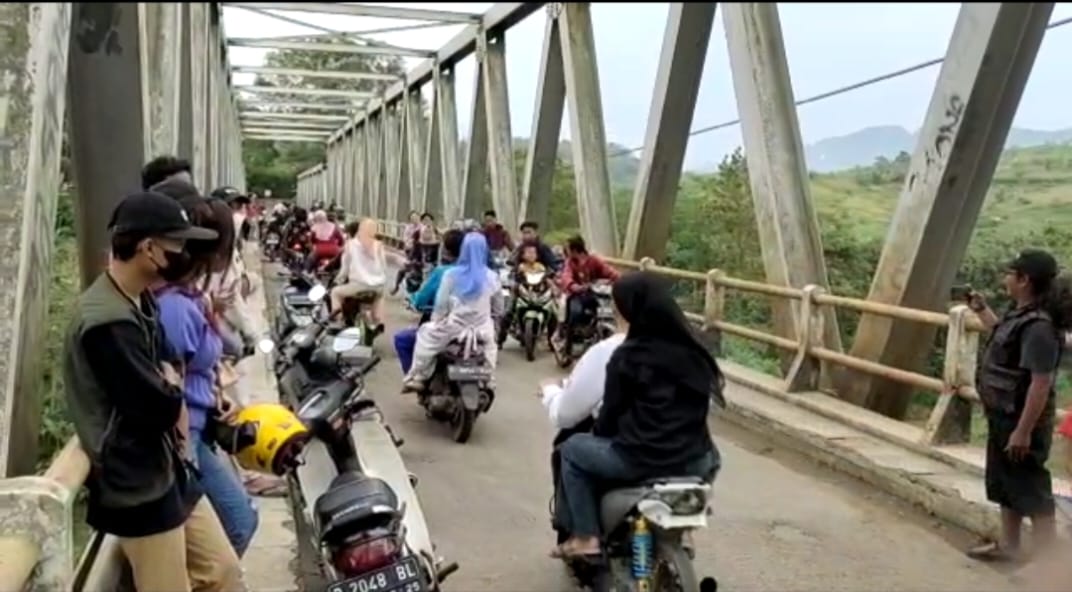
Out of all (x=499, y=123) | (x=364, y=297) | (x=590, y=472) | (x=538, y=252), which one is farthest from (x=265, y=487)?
(x=499, y=123)

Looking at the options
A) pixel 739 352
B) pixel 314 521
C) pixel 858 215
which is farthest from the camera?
pixel 739 352

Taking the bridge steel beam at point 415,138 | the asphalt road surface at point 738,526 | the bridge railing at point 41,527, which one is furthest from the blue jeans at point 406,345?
the bridge steel beam at point 415,138

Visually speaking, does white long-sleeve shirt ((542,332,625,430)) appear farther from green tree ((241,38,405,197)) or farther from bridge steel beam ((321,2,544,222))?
green tree ((241,38,405,197))

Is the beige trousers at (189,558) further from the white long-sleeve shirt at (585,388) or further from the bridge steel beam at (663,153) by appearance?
the bridge steel beam at (663,153)

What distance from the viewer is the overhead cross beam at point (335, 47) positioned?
20.3 meters

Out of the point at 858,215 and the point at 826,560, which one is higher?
the point at 858,215

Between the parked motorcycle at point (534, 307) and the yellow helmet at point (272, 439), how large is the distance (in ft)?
21.0

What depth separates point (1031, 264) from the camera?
3830 mm

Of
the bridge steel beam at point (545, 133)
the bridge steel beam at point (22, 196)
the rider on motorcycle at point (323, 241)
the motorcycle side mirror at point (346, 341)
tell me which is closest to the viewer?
the bridge steel beam at point (22, 196)

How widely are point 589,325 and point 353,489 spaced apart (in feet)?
18.8

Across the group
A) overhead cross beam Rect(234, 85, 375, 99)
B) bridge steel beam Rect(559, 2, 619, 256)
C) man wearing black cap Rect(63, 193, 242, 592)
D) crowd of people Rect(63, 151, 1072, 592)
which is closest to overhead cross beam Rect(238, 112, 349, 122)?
overhead cross beam Rect(234, 85, 375, 99)

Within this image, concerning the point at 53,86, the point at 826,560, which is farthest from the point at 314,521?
the point at 826,560

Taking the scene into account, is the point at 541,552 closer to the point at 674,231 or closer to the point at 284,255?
the point at 674,231

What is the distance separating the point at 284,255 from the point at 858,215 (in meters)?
10.9
